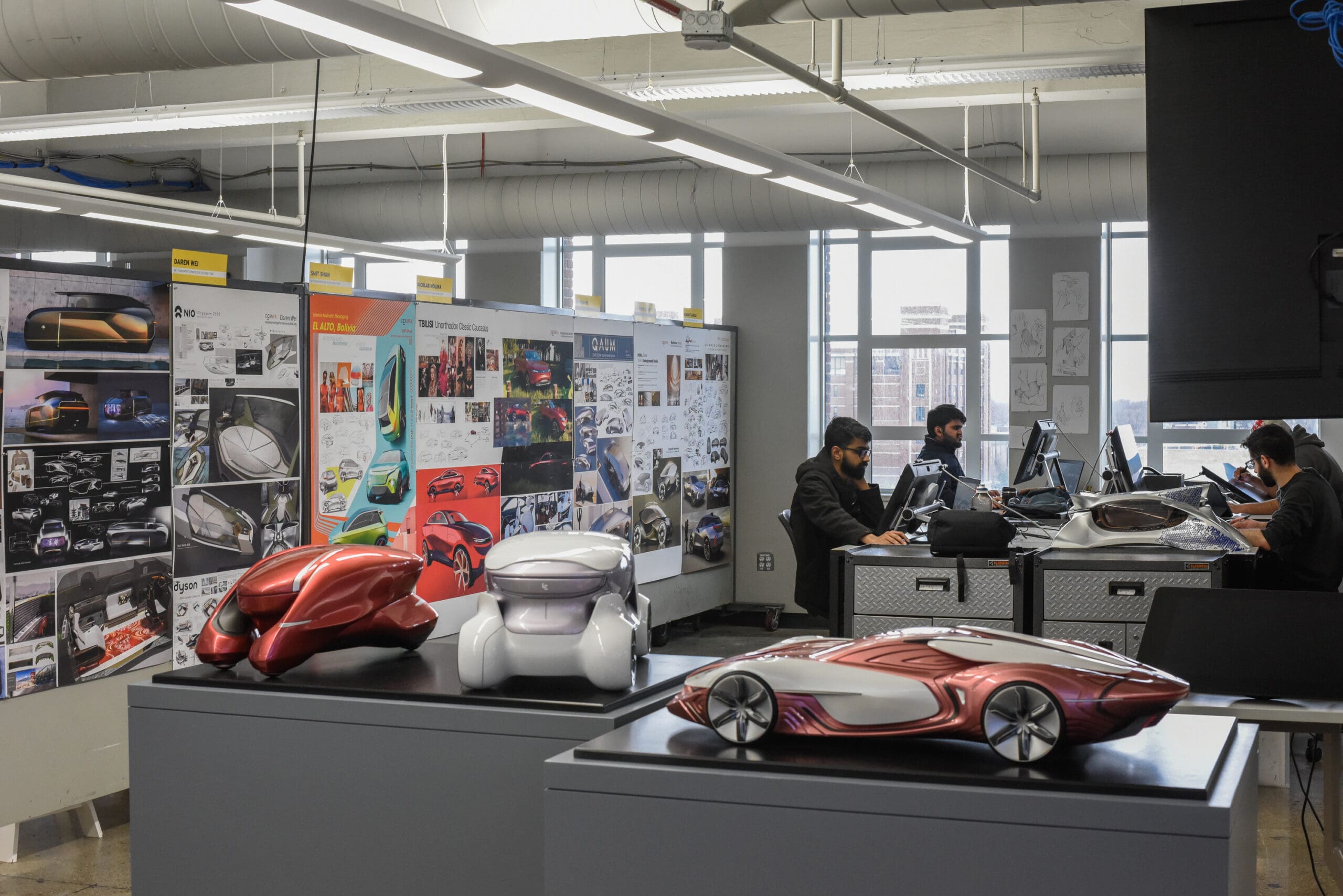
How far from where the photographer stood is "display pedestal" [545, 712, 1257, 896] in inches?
47.4

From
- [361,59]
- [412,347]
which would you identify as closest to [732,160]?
[412,347]

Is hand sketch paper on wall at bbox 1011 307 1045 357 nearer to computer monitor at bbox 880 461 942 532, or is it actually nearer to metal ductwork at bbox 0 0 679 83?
computer monitor at bbox 880 461 942 532

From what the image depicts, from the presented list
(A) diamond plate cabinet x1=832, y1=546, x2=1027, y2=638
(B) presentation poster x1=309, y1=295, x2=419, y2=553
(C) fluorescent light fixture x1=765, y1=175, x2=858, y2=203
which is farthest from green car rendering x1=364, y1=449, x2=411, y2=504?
(A) diamond plate cabinet x1=832, y1=546, x2=1027, y2=638

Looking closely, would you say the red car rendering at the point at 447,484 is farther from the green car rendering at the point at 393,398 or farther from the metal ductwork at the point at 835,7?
the metal ductwork at the point at 835,7

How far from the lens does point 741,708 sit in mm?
1409

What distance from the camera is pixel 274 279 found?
1095cm

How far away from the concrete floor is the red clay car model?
1844 millimetres

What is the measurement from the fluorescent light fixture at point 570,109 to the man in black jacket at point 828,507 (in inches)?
78.9

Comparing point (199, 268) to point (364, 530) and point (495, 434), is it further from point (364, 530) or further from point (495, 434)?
point (495, 434)

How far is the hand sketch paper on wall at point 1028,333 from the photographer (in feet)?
29.8

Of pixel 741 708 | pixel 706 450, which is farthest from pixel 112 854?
pixel 706 450

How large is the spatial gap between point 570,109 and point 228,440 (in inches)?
75.1

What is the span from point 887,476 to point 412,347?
5045 mm

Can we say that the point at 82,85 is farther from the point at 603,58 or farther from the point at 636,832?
the point at 636,832
